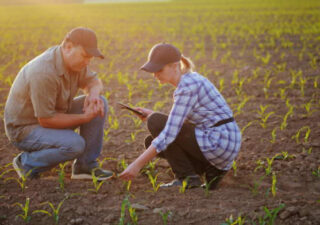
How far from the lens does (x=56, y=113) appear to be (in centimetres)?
337

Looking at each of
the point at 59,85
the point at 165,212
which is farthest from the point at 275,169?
the point at 59,85

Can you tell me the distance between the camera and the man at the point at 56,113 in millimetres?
3211

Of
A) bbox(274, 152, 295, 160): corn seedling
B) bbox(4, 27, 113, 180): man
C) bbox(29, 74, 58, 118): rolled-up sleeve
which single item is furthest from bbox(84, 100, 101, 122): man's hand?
bbox(274, 152, 295, 160): corn seedling

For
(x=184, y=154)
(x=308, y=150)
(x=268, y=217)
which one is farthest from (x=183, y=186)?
(x=308, y=150)

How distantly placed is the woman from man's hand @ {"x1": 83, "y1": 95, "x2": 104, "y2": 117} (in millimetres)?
493

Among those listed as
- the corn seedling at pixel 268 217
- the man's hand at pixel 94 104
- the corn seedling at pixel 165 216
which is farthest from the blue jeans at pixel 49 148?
the corn seedling at pixel 268 217

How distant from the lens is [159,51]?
9.95 ft

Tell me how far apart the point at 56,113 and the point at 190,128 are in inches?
47.9

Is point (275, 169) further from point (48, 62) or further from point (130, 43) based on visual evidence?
point (130, 43)

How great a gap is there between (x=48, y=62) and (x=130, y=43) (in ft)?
32.0

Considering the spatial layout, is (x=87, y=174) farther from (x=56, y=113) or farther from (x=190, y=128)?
(x=190, y=128)

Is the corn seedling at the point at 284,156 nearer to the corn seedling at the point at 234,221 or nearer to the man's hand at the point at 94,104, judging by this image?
the corn seedling at the point at 234,221

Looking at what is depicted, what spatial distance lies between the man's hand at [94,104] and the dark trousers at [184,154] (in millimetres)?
523

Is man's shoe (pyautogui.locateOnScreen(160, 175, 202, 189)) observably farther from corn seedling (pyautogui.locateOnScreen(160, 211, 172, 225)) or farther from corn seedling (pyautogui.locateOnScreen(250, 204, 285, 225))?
corn seedling (pyautogui.locateOnScreen(250, 204, 285, 225))
